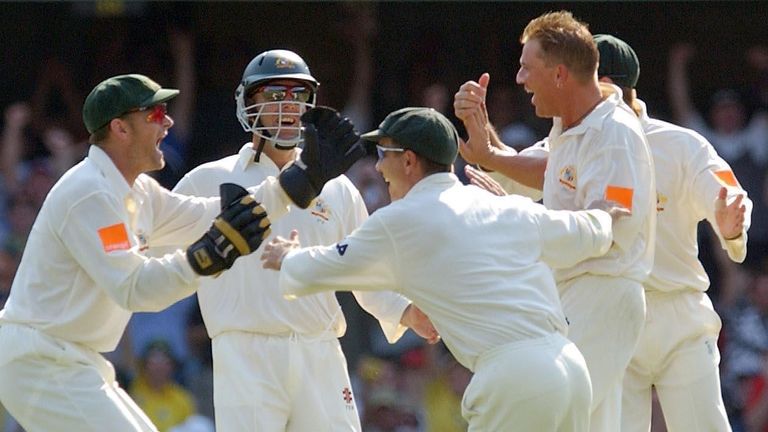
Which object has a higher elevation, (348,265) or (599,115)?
(599,115)

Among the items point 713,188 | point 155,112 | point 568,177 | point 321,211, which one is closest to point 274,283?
point 321,211

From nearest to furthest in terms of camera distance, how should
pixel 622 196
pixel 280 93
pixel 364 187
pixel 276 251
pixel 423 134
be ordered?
1. pixel 423 134
2. pixel 276 251
3. pixel 622 196
4. pixel 280 93
5. pixel 364 187

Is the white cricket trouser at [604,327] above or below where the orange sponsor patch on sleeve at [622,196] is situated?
below

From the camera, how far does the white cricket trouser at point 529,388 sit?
623cm

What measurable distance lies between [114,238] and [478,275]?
1381mm

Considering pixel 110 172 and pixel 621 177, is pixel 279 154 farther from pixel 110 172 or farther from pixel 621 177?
pixel 621 177

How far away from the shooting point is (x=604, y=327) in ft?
22.5

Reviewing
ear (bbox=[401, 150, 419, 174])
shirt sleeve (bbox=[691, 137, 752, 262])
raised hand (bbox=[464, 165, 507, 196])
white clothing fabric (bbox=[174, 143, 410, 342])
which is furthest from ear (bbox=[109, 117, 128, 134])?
shirt sleeve (bbox=[691, 137, 752, 262])

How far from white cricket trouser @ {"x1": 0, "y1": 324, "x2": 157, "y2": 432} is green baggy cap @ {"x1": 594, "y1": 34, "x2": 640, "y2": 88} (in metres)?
2.45

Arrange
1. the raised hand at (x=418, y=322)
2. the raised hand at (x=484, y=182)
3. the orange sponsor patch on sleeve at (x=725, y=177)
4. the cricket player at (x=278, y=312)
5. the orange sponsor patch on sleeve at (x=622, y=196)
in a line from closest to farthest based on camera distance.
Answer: the orange sponsor patch on sleeve at (x=622, y=196)
the raised hand at (x=484, y=182)
the cricket player at (x=278, y=312)
the orange sponsor patch on sleeve at (x=725, y=177)
the raised hand at (x=418, y=322)

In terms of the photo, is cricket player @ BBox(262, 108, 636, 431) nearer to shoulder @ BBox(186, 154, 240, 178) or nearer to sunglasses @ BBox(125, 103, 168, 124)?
sunglasses @ BBox(125, 103, 168, 124)

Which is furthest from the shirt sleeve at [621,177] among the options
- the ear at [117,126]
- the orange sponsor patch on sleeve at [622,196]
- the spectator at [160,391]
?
the spectator at [160,391]

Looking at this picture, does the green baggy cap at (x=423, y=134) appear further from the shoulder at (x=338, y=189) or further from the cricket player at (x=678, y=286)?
the cricket player at (x=678, y=286)

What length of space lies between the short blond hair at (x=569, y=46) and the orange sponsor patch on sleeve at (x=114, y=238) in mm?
1806
